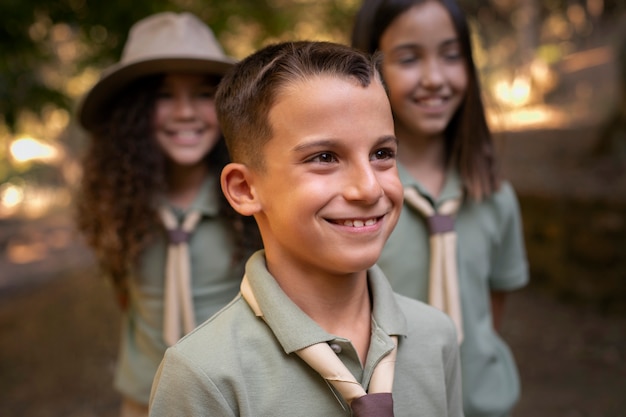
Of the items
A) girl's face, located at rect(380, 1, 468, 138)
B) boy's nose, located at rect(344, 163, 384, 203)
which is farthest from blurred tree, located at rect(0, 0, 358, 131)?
boy's nose, located at rect(344, 163, 384, 203)

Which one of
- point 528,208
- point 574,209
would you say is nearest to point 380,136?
point 574,209

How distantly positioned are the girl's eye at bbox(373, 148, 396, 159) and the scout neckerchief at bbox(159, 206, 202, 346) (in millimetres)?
1421

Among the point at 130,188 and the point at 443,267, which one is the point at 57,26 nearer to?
→ the point at 130,188

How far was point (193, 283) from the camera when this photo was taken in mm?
2936

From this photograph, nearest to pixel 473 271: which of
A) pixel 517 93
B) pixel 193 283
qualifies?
pixel 193 283

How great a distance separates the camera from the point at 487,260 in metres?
2.76

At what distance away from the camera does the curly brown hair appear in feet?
9.72

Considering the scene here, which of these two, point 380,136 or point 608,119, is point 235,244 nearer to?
point 380,136

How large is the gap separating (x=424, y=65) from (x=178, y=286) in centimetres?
126

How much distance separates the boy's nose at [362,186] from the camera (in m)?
1.51

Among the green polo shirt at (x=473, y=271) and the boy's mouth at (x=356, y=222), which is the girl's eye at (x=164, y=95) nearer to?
the green polo shirt at (x=473, y=271)

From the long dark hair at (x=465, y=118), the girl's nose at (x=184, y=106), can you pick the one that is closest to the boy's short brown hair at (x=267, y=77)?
the long dark hair at (x=465, y=118)

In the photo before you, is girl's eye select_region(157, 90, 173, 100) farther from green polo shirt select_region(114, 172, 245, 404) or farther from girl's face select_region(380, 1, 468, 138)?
girl's face select_region(380, 1, 468, 138)

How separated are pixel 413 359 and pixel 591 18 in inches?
744
